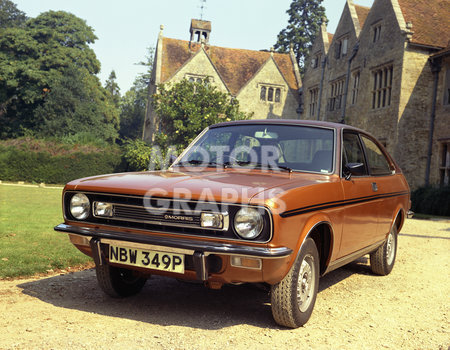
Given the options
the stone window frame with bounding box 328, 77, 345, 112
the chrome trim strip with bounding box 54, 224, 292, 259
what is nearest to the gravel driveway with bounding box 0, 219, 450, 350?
the chrome trim strip with bounding box 54, 224, 292, 259

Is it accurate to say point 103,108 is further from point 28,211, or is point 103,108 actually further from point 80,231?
point 80,231

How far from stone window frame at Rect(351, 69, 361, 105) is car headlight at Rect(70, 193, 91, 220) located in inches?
944

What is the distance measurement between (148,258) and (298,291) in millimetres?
1287

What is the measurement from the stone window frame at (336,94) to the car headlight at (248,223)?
85.3 ft

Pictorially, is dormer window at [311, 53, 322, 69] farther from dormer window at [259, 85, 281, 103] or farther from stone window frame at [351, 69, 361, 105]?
stone window frame at [351, 69, 361, 105]

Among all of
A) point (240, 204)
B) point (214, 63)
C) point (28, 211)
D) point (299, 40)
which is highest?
point (299, 40)

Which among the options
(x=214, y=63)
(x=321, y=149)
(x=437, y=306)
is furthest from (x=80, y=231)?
(x=214, y=63)

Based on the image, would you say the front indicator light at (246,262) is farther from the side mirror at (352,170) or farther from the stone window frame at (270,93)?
the stone window frame at (270,93)

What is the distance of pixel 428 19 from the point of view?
75.3 feet

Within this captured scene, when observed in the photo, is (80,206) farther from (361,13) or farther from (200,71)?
(200,71)

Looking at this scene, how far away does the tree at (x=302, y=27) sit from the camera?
57375mm

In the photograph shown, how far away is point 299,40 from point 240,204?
185 ft

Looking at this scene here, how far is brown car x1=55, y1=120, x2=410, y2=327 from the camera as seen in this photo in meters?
3.69

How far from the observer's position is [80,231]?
4227mm
